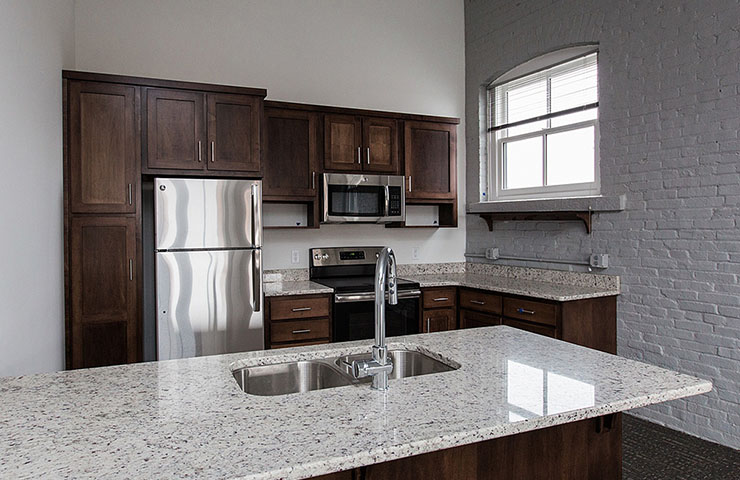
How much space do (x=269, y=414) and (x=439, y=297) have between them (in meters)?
3.22

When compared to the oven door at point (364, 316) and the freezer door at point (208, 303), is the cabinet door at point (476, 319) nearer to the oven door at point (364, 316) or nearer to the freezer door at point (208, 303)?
the oven door at point (364, 316)

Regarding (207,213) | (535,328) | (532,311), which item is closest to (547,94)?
(532,311)

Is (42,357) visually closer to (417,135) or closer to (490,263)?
(417,135)

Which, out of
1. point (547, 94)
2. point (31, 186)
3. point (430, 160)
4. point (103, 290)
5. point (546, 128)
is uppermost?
point (547, 94)

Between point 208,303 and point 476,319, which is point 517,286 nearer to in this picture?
point 476,319

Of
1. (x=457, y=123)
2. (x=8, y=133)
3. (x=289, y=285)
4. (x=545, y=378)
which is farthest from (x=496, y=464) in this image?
(x=457, y=123)

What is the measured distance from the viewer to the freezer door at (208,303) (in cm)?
339

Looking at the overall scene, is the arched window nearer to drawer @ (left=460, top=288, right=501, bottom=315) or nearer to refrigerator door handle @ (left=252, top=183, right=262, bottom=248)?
drawer @ (left=460, top=288, right=501, bottom=315)

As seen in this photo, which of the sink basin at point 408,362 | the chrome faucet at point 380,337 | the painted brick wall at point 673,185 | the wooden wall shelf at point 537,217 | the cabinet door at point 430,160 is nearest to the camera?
the chrome faucet at point 380,337

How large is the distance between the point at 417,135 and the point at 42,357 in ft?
10.8

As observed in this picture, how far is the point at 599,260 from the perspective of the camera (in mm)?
3840

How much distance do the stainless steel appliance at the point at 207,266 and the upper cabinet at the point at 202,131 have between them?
0.20 metres

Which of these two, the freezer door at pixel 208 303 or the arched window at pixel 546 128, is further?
the arched window at pixel 546 128

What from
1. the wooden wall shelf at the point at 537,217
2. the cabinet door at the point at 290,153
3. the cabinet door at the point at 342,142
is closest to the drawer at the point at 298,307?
the cabinet door at the point at 290,153
